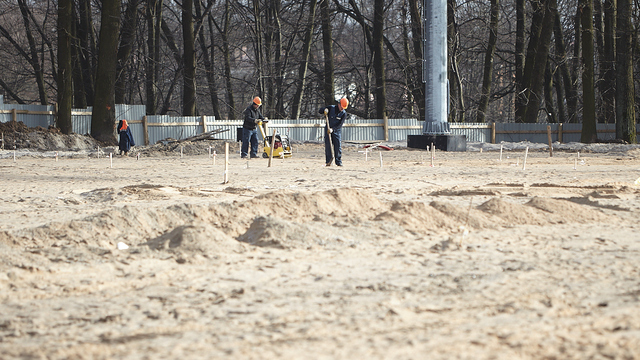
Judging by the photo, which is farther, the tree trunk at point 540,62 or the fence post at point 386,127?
the fence post at point 386,127

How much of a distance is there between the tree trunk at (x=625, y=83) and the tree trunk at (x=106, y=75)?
1992cm

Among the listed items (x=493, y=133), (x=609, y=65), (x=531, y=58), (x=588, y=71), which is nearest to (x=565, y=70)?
(x=609, y=65)

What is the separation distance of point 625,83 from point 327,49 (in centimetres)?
1316

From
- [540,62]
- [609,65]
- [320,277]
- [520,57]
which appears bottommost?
[320,277]

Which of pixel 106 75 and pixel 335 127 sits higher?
pixel 106 75

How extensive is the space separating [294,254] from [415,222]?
1.75 m

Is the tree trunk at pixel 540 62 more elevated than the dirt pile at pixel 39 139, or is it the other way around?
the tree trunk at pixel 540 62

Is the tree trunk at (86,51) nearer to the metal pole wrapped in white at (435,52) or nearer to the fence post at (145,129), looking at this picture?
the fence post at (145,129)

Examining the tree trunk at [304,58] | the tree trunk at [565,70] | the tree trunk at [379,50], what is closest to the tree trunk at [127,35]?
the tree trunk at [304,58]

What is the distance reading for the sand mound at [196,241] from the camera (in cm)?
549

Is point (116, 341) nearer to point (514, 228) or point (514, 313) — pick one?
point (514, 313)

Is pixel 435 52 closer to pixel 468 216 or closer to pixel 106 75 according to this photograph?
pixel 106 75

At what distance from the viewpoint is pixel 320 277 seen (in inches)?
186

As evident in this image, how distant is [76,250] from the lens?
17.8 feet
